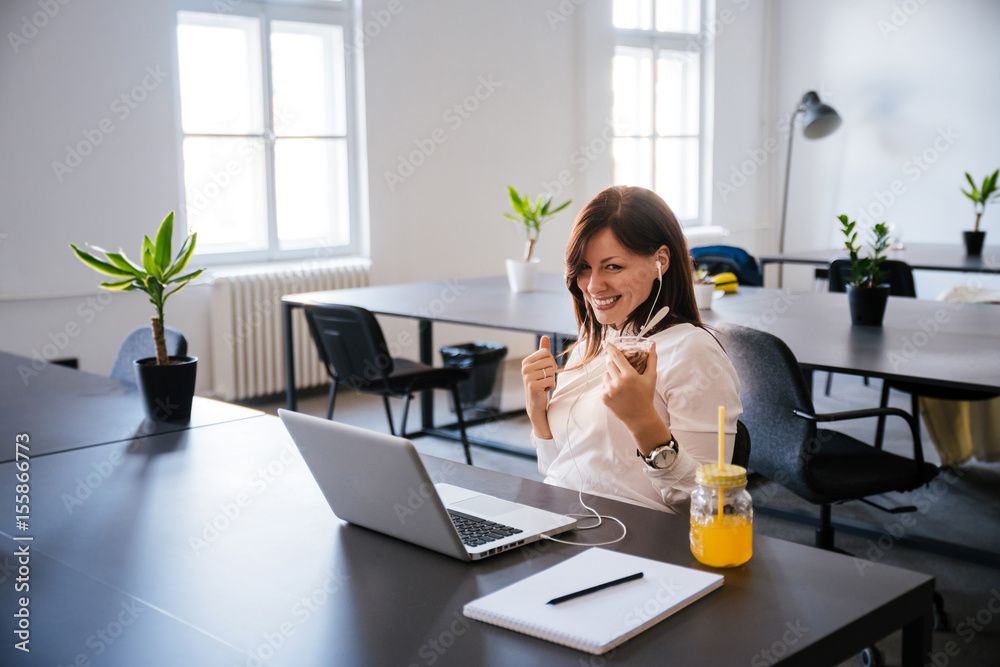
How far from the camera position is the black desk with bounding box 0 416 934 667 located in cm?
102

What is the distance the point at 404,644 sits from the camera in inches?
40.7

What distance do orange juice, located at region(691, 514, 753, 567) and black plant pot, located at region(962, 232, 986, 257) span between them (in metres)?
4.77

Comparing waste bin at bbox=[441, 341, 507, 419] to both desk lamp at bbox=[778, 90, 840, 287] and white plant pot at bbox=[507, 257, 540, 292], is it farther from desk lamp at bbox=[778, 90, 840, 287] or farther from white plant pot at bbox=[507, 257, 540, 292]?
desk lamp at bbox=[778, 90, 840, 287]

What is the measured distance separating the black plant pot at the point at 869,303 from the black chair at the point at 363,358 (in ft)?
5.43

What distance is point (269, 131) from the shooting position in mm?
5367

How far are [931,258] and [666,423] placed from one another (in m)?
4.13

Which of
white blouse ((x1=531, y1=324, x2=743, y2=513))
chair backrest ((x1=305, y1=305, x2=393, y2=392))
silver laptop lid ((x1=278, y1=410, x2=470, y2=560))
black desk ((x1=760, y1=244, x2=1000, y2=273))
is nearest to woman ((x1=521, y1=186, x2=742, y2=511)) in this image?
white blouse ((x1=531, y1=324, x2=743, y2=513))

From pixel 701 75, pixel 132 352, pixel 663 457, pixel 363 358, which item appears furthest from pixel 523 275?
pixel 701 75

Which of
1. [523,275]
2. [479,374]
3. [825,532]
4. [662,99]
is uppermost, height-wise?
[662,99]

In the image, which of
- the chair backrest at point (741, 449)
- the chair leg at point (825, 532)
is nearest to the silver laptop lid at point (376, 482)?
the chair backrest at point (741, 449)

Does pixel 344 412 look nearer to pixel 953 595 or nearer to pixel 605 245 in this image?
pixel 953 595

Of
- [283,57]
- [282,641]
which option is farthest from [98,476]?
[283,57]

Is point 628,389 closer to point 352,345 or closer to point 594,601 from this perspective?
point 594,601

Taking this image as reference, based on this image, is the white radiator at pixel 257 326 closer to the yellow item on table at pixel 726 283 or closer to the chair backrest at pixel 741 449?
the yellow item on table at pixel 726 283
